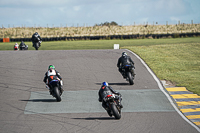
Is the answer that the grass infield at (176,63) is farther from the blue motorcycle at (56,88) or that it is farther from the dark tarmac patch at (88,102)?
the blue motorcycle at (56,88)

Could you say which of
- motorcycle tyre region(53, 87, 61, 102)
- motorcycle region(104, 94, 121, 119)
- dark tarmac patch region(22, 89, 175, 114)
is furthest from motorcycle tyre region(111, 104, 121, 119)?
motorcycle tyre region(53, 87, 61, 102)

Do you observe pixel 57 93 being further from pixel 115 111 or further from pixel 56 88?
pixel 115 111

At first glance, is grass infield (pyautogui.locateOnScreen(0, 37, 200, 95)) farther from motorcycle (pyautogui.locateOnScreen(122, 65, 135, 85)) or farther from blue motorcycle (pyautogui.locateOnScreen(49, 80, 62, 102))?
blue motorcycle (pyautogui.locateOnScreen(49, 80, 62, 102))

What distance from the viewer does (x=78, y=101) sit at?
14344 mm

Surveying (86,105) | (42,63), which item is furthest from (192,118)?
(42,63)

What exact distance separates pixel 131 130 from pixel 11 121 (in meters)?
4.20

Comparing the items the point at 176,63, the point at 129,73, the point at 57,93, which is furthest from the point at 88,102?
the point at 176,63

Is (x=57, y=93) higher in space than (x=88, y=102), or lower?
higher

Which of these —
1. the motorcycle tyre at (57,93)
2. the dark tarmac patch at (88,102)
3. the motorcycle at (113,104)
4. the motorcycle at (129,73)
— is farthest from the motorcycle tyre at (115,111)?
the motorcycle at (129,73)

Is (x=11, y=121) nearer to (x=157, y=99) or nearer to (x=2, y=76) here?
(x=157, y=99)

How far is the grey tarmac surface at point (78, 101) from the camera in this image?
34.7 feet

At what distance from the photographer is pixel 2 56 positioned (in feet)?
85.1

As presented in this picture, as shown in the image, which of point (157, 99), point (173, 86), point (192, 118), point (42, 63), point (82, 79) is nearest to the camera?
point (192, 118)

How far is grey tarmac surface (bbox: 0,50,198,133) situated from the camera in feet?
34.7
